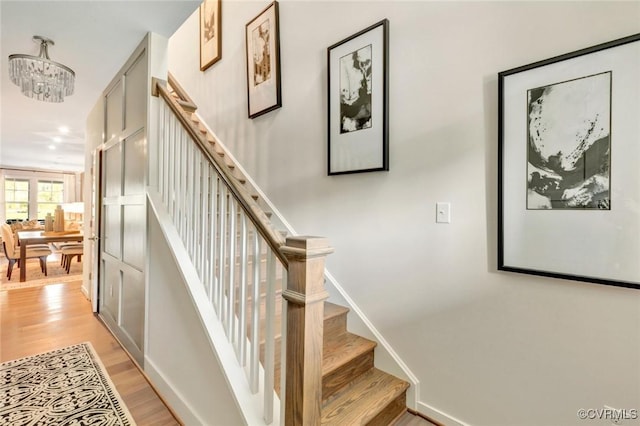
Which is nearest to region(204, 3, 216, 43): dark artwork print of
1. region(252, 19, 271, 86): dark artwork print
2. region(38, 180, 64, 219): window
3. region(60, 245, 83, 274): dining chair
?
region(252, 19, 271, 86): dark artwork print

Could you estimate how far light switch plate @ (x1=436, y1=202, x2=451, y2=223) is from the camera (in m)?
1.73

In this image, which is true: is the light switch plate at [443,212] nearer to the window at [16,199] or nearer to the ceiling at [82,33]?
the ceiling at [82,33]

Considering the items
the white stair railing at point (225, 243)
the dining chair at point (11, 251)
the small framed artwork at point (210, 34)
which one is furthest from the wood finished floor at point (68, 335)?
the small framed artwork at point (210, 34)

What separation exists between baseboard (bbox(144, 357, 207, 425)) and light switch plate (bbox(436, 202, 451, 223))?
169cm

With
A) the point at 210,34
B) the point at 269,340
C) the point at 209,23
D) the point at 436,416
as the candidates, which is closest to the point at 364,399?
the point at 436,416

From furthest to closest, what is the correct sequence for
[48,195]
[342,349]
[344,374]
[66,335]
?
[48,195], [66,335], [342,349], [344,374]

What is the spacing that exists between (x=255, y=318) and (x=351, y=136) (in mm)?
1410

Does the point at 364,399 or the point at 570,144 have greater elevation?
the point at 570,144

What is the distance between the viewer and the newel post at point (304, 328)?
3.38 ft

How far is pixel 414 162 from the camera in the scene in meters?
1.86

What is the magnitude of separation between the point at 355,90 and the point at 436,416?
211 centimetres

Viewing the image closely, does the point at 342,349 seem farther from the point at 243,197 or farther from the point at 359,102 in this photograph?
the point at 359,102

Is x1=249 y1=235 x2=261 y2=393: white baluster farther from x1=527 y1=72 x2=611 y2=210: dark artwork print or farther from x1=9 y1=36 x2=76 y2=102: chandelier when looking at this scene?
x1=9 y1=36 x2=76 y2=102: chandelier

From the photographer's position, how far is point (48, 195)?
9.20m
